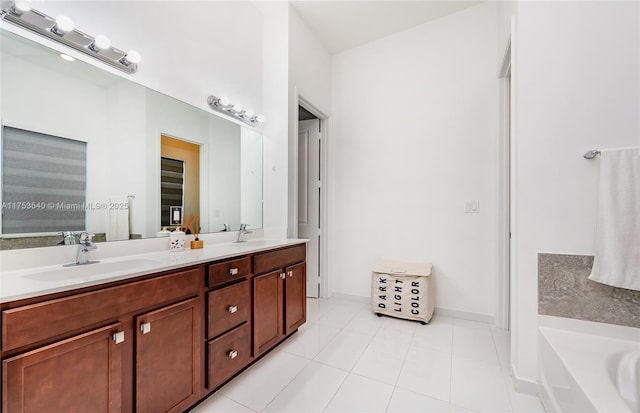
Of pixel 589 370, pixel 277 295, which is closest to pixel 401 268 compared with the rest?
→ pixel 277 295

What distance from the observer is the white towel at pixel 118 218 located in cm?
156

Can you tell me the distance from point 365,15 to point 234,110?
1712mm

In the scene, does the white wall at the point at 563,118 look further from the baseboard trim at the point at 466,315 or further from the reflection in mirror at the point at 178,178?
the reflection in mirror at the point at 178,178

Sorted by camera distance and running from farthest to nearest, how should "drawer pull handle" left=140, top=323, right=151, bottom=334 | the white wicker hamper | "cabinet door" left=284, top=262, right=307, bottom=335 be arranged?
the white wicker hamper < "cabinet door" left=284, top=262, right=307, bottom=335 < "drawer pull handle" left=140, top=323, right=151, bottom=334

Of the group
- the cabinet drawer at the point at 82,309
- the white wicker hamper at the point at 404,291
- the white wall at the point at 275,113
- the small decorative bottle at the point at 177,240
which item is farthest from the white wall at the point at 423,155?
the cabinet drawer at the point at 82,309

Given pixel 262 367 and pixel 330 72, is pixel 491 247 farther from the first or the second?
pixel 330 72

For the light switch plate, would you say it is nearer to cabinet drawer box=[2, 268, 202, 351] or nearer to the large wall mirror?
the large wall mirror

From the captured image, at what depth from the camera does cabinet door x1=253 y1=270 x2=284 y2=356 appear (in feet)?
6.19

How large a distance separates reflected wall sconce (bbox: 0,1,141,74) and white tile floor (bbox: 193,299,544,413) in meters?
2.02

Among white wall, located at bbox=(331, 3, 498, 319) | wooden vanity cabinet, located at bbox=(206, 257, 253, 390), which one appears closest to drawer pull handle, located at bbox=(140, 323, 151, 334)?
wooden vanity cabinet, located at bbox=(206, 257, 253, 390)

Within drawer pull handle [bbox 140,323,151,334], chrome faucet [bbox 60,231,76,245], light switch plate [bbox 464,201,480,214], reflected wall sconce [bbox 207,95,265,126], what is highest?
reflected wall sconce [bbox 207,95,265,126]

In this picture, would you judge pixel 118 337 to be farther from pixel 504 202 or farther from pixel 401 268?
pixel 504 202

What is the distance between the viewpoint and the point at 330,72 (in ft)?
11.5

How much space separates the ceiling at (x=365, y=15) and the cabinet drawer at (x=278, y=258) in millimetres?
2355
